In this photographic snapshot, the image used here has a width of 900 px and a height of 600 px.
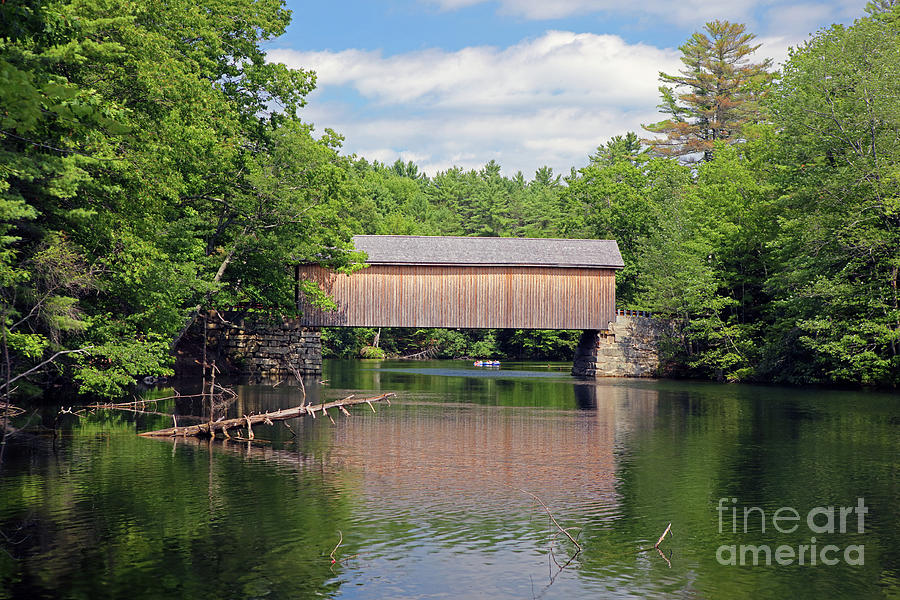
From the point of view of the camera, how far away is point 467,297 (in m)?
43.2

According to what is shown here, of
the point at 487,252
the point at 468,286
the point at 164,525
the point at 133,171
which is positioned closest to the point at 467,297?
the point at 468,286

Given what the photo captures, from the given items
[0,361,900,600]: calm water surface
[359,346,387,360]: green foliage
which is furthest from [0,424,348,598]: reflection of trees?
[359,346,387,360]: green foliage

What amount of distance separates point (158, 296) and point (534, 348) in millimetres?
51872

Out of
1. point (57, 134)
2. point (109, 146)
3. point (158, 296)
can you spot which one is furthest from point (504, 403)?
point (57, 134)

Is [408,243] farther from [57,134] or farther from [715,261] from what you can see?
[57,134]

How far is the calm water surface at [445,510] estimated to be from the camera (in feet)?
28.8

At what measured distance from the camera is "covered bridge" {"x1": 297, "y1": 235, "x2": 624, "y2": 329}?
42.7m

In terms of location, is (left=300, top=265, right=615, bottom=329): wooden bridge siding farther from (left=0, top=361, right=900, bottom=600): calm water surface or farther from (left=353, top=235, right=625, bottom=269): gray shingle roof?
(left=0, top=361, right=900, bottom=600): calm water surface

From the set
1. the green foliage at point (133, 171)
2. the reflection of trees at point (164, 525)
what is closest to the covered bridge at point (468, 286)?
the green foliage at point (133, 171)

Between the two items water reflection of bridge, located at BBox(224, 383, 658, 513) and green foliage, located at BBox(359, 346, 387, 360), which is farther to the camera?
green foliage, located at BBox(359, 346, 387, 360)

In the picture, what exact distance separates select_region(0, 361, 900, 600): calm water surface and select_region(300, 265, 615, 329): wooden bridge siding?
21.1 meters

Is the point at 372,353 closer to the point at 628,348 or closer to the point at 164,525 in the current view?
the point at 628,348

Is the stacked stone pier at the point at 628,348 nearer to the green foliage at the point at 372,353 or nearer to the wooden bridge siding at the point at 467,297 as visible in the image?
the wooden bridge siding at the point at 467,297

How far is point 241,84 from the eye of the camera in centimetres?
3194
